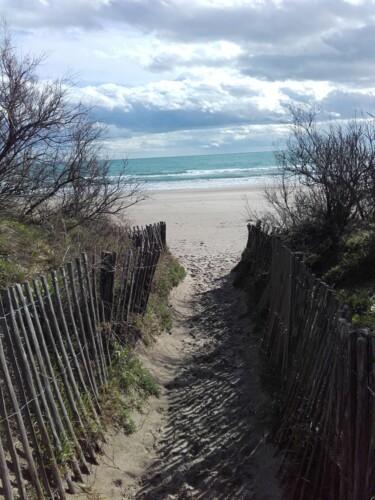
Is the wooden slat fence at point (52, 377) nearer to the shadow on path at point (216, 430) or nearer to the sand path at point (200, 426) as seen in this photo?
the sand path at point (200, 426)

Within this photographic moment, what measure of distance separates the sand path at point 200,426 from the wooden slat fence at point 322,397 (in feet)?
1.31

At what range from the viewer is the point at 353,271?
27.0 feet

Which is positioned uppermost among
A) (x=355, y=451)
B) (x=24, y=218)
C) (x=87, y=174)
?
(x=87, y=174)

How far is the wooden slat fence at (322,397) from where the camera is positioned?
116 inches

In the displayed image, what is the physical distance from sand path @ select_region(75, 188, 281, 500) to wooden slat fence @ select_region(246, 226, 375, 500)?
40 centimetres

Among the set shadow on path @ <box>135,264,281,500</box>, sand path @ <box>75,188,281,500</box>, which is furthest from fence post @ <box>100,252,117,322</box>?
shadow on path @ <box>135,264,281,500</box>

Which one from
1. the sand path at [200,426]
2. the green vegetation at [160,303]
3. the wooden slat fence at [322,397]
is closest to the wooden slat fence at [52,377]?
the sand path at [200,426]

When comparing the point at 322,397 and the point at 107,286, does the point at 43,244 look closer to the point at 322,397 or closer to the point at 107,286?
the point at 107,286

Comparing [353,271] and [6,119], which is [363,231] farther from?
[6,119]

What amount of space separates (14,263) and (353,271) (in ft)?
16.8

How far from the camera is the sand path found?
4312mm

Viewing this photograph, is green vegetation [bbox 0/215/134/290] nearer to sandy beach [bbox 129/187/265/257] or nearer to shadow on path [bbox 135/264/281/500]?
shadow on path [bbox 135/264/281/500]

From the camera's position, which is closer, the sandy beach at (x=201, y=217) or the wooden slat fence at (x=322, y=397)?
the wooden slat fence at (x=322, y=397)

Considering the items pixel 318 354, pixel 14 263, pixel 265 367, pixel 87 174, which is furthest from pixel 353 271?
pixel 87 174
